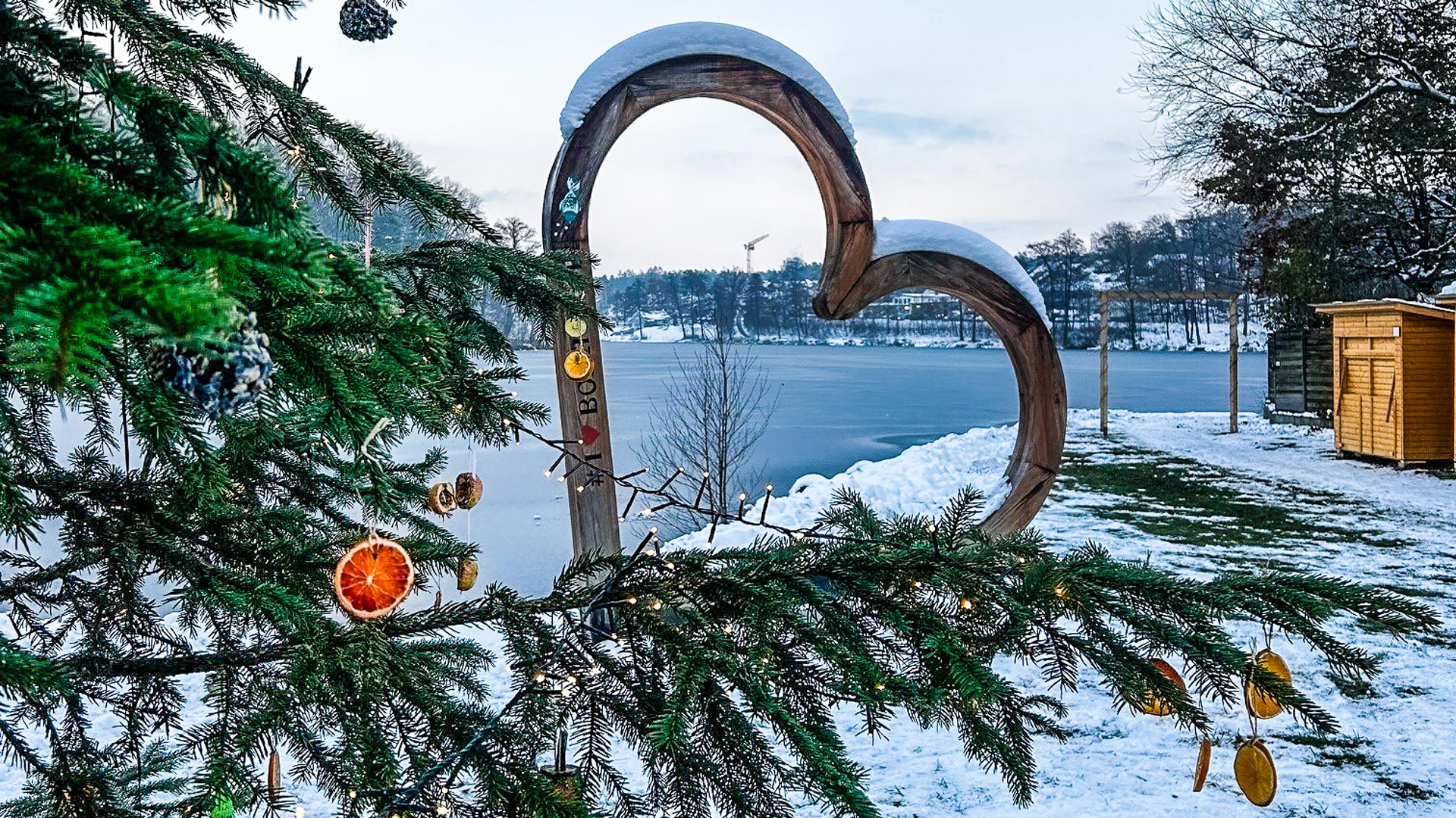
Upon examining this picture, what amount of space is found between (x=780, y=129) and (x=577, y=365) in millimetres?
1449

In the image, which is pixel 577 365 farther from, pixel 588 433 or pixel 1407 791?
pixel 1407 791

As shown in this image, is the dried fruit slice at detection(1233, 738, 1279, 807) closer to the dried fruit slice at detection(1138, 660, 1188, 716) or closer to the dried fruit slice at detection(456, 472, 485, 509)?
the dried fruit slice at detection(1138, 660, 1188, 716)

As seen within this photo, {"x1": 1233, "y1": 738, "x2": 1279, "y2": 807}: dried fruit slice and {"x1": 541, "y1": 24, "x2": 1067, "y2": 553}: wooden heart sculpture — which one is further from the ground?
{"x1": 541, "y1": 24, "x2": 1067, "y2": 553}: wooden heart sculpture

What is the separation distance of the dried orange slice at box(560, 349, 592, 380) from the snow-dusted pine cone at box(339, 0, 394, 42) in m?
2.33

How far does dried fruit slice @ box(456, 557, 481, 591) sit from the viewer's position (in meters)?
1.80

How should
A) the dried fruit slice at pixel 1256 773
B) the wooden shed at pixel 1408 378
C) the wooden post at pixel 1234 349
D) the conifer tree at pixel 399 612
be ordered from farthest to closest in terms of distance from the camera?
the wooden post at pixel 1234 349 → the wooden shed at pixel 1408 378 → the dried fruit slice at pixel 1256 773 → the conifer tree at pixel 399 612

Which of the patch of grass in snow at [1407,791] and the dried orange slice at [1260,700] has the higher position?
the dried orange slice at [1260,700]

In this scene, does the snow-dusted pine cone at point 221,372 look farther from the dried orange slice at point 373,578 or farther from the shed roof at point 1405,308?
the shed roof at point 1405,308

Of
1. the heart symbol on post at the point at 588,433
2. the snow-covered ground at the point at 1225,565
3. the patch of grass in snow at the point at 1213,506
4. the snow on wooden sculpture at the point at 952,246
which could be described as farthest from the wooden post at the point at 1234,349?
the heart symbol on post at the point at 588,433

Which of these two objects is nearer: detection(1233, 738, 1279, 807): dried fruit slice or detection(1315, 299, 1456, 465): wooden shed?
detection(1233, 738, 1279, 807): dried fruit slice

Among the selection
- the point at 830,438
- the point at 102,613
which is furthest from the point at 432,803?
the point at 830,438

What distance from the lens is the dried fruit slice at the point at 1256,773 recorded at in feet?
5.68

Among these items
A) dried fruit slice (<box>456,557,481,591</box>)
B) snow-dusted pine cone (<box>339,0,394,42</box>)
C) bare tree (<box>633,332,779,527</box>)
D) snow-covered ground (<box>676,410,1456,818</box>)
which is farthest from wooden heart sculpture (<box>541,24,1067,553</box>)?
bare tree (<box>633,332,779,527</box>)

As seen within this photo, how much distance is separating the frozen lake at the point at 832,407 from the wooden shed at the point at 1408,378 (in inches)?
281
